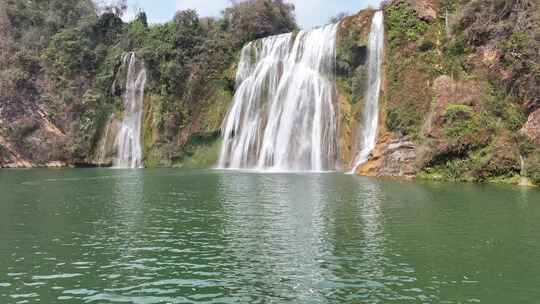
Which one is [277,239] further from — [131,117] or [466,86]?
[131,117]

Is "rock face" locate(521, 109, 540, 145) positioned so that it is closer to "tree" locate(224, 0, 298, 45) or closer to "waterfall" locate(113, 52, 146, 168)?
"tree" locate(224, 0, 298, 45)

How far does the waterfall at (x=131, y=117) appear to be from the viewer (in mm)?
54781

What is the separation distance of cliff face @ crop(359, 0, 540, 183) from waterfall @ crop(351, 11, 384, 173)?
4.08 ft

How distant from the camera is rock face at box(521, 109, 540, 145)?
93.8 ft

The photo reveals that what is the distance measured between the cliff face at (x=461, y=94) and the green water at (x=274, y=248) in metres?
6.02

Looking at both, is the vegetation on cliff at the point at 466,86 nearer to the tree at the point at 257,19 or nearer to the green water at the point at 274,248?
the green water at the point at 274,248

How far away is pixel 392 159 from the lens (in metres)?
Result: 34.4

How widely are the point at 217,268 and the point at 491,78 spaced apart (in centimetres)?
2723

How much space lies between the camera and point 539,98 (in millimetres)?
30953

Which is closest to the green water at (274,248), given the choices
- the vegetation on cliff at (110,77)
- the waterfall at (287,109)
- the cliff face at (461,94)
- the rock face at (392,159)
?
the cliff face at (461,94)

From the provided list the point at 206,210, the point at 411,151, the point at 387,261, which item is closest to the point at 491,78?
the point at 411,151

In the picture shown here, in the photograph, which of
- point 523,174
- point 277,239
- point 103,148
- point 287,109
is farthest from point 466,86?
point 103,148

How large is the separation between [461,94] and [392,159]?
569 cm

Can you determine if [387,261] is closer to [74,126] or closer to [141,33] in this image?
→ [74,126]
